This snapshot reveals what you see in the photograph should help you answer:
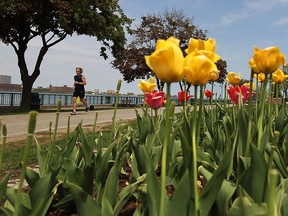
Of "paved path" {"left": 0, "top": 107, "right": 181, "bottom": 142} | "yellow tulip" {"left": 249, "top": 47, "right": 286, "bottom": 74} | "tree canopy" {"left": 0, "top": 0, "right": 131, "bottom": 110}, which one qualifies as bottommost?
"paved path" {"left": 0, "top": 107, "right": 181, "bottom": 142}

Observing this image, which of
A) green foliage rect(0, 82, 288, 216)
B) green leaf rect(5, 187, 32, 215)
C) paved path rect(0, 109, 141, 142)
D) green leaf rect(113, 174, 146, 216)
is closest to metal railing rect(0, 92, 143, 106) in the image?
paved path rect(0, 109, 141, 142)

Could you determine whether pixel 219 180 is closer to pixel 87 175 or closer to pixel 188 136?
pixel 188 136

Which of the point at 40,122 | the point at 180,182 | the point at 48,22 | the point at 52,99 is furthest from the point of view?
the point at 52,99

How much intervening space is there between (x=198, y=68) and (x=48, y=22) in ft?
55.7

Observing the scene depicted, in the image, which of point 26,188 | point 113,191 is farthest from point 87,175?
point 26,188

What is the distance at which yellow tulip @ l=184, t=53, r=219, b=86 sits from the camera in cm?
115

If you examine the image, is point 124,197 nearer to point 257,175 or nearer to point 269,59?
point 257,175

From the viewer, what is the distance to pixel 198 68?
3.79 ft

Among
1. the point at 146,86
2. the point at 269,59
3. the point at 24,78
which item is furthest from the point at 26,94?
the point at 269,59

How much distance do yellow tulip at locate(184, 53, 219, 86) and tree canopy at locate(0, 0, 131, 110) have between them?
15.0 metres

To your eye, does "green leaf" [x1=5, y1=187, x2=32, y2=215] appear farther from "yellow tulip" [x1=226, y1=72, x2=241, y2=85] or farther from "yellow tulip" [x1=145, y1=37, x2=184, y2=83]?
"yellow tulip" [x1=226, y1=72, x2=241, y2=85]

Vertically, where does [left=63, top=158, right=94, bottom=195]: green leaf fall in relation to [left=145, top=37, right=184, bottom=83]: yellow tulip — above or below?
below

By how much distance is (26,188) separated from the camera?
2.45 meters

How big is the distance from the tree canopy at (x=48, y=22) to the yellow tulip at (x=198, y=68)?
15.0m
